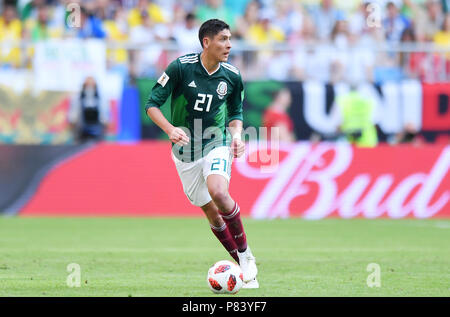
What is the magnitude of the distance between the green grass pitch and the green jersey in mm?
1401

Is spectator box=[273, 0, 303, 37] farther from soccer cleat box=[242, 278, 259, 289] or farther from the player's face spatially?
soccer cleat box=[242, 278, 259, 289]

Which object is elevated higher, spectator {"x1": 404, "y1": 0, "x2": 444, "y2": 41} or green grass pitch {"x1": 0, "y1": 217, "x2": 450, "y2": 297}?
spectator {"x1": 404, "y1": 0, "x2": 444, "y2": 41}

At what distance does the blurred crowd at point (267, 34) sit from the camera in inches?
779

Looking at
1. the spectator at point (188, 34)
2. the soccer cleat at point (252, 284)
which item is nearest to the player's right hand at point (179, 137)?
the soccer cleat at point (252, 284)

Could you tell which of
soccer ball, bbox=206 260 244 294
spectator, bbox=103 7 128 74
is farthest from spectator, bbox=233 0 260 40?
soccer ball, bbox=206 260 244 294

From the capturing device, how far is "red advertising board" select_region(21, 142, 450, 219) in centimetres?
1834

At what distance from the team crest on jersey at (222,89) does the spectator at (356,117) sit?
1059 centimetres

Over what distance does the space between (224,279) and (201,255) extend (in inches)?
138

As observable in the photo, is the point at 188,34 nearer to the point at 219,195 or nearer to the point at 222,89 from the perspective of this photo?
the point at 222,89

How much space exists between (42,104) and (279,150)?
4940mm

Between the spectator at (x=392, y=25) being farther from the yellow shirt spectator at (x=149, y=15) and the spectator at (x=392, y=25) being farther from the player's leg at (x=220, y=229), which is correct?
the player's leg at (x=220, y=229)
